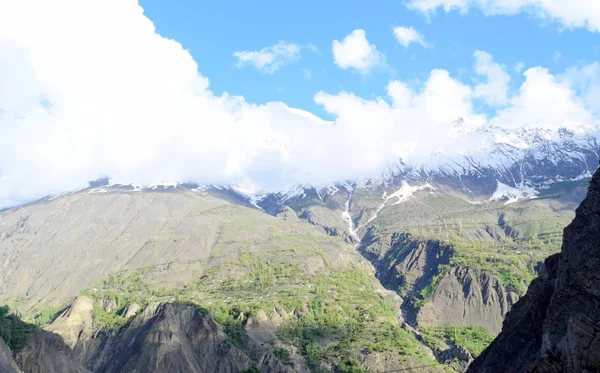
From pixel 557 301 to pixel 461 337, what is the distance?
127026 millimetres

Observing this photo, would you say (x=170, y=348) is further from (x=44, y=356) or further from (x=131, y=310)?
(x=131, y=310)

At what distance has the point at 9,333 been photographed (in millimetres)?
77062

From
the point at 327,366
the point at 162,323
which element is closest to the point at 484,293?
the point at 327,366

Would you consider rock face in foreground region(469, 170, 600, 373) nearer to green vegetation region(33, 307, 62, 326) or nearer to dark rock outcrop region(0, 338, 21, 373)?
dark rock outcrop region(0, 338, 21, 373)

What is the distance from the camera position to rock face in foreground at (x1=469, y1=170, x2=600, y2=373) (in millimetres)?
47219

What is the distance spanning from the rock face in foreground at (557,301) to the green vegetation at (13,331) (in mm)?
68388

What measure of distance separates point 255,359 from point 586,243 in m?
83.2

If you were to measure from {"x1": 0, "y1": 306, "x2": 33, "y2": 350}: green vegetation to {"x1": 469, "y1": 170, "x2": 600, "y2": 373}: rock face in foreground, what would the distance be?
68.4 meters

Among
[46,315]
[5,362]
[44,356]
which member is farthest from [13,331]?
[46,315]

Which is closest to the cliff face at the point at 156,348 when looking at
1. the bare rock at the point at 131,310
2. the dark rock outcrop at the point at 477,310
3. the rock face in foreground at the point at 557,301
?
the bare rock at the point at 131,310

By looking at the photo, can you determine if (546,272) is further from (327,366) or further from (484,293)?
(484,293)

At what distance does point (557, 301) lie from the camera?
167 feet

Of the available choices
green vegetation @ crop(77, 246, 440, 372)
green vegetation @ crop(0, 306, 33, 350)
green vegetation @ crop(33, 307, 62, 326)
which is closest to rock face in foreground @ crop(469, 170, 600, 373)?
green vegetation @ crop(77, 246, 440, 372)

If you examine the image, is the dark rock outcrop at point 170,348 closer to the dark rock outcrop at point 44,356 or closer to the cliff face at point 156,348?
the cliff face at point 156,348
